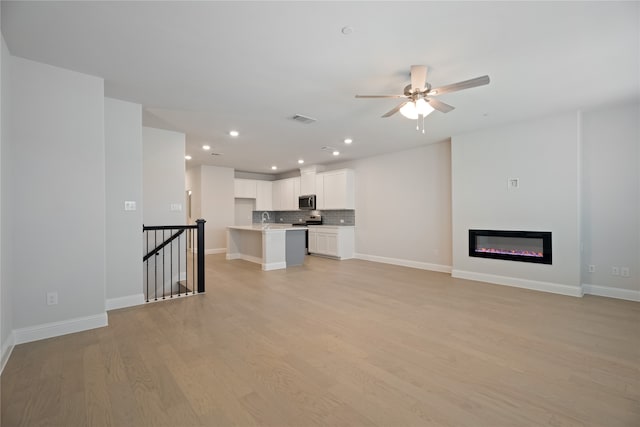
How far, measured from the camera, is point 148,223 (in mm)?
4867

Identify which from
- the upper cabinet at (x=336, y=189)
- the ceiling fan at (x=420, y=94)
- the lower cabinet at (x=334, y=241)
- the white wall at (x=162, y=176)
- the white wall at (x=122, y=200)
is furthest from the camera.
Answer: the upper cabinet at (x=336, y=189)

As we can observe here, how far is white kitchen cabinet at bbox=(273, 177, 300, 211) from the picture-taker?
9401 mm

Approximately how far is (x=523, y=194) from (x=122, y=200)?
19.7 feet

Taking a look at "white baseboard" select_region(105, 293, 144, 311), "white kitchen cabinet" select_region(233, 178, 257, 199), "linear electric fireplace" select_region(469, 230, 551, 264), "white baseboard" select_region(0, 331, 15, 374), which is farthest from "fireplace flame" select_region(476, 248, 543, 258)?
"white kitchen cabinet" select_region(233, 178, 257, 199)

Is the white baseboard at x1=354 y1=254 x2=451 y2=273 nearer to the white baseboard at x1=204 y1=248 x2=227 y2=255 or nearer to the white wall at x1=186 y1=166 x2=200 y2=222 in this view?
the white baseboard at x1=204 y1=248 x2=227 y2=255

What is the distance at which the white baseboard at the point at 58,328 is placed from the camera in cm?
279

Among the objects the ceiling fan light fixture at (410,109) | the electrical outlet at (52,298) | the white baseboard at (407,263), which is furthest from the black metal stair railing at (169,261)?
the white baseboard at (407,263)

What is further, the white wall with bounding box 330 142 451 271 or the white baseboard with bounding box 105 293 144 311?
the white wall with bounding box 330 142 451 271

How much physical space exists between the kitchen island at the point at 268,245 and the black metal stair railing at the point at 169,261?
1.64 metres

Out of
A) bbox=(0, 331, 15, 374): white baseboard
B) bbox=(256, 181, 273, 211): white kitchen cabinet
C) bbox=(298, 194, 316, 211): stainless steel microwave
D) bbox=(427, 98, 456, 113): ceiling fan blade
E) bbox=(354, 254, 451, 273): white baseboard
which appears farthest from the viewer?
bbox=(256, 181, 273, 211): white kitchen cabinet

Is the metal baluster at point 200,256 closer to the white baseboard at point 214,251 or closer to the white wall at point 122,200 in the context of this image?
the white wall at point 122,200

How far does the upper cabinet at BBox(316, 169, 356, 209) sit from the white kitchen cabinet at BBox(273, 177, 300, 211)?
1023 millimetres

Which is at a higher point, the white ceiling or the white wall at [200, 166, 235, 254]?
the white ceiling

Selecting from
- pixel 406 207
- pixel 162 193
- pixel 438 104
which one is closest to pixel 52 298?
pixel 162 193
